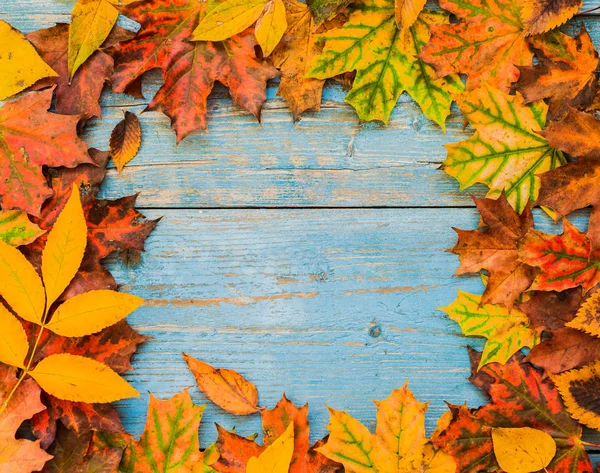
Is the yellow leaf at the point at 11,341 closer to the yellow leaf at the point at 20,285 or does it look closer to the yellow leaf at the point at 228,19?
the yellow leaf at the point at 20,285

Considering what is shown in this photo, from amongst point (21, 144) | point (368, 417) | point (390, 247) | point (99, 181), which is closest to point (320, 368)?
point (368, 417)

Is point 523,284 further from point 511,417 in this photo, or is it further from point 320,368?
point 320,368

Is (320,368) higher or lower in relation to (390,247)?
lower

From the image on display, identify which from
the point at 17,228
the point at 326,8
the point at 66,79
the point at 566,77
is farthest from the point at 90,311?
the point at 566,77

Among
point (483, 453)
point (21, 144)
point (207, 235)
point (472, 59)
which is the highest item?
point (472, 59)

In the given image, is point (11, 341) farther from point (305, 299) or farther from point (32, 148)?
point (305, 299)

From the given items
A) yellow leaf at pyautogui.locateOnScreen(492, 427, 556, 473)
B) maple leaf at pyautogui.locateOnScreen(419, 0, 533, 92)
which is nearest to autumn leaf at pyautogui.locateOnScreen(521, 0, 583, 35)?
maple leaf at pyautogui.locateOnScreen(419, 0, 533, 92)
